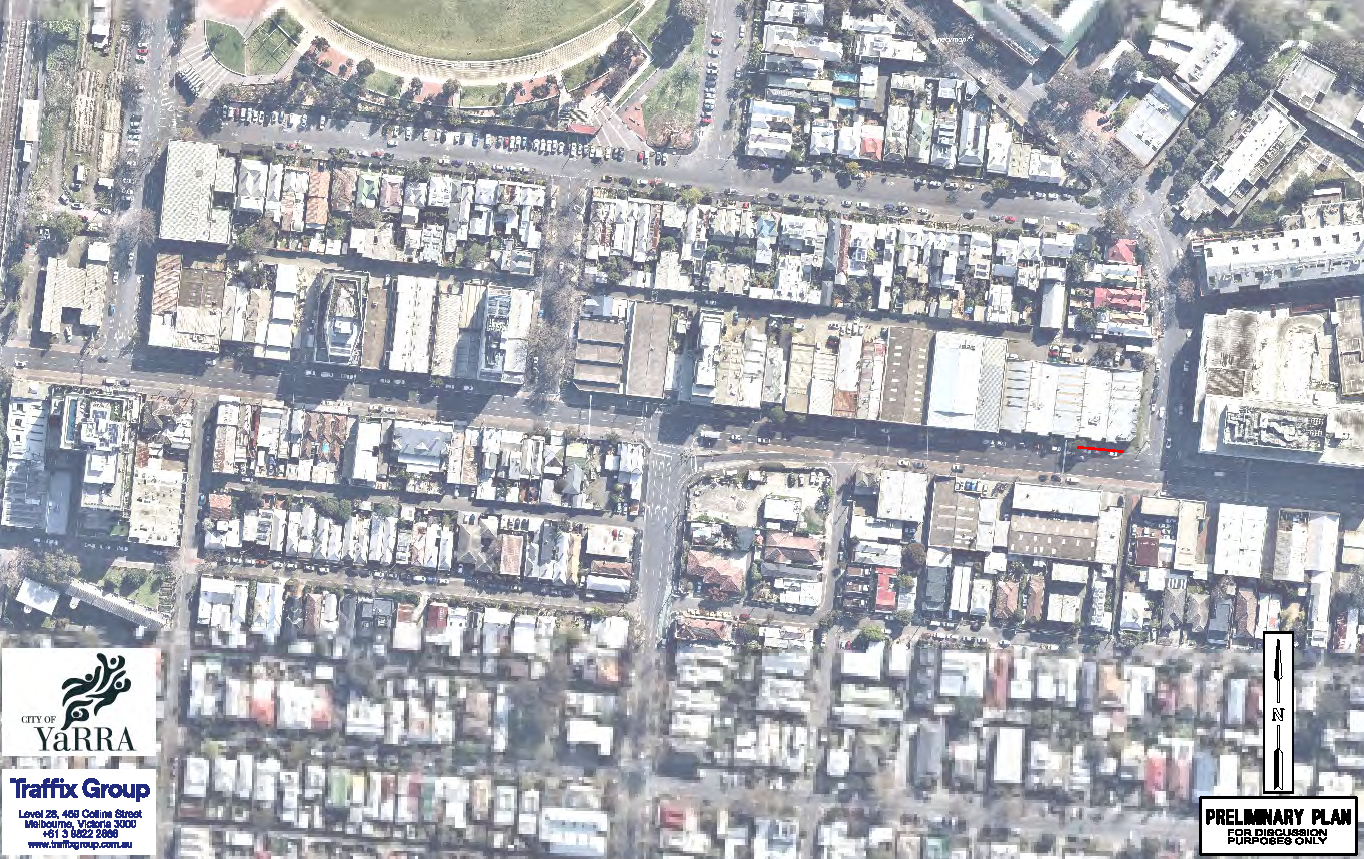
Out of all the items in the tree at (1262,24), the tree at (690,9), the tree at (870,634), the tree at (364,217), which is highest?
the tree at (1262,24)

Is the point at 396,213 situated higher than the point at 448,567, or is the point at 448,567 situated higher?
the point at 396,213

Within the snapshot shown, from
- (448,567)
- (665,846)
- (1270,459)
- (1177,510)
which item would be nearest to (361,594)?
(448,567)

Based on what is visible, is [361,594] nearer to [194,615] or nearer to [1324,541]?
[194,615]

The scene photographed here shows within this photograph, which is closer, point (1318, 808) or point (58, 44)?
point (1318, 808)

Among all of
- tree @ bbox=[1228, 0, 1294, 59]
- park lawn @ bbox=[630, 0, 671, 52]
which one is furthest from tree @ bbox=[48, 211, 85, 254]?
tree @ bbox=[1228, 0, 1294, 59]

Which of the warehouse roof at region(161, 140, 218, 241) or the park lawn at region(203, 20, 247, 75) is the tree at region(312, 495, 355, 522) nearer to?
the warehouse roof at region(161, 140, 218, 241)

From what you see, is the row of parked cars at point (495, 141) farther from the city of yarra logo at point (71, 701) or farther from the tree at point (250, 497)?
the city of yarra logo at point (71, 701)

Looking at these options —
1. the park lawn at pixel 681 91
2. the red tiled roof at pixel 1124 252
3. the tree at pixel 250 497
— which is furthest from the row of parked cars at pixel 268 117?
the red tiled roof at pixel 1124 252
